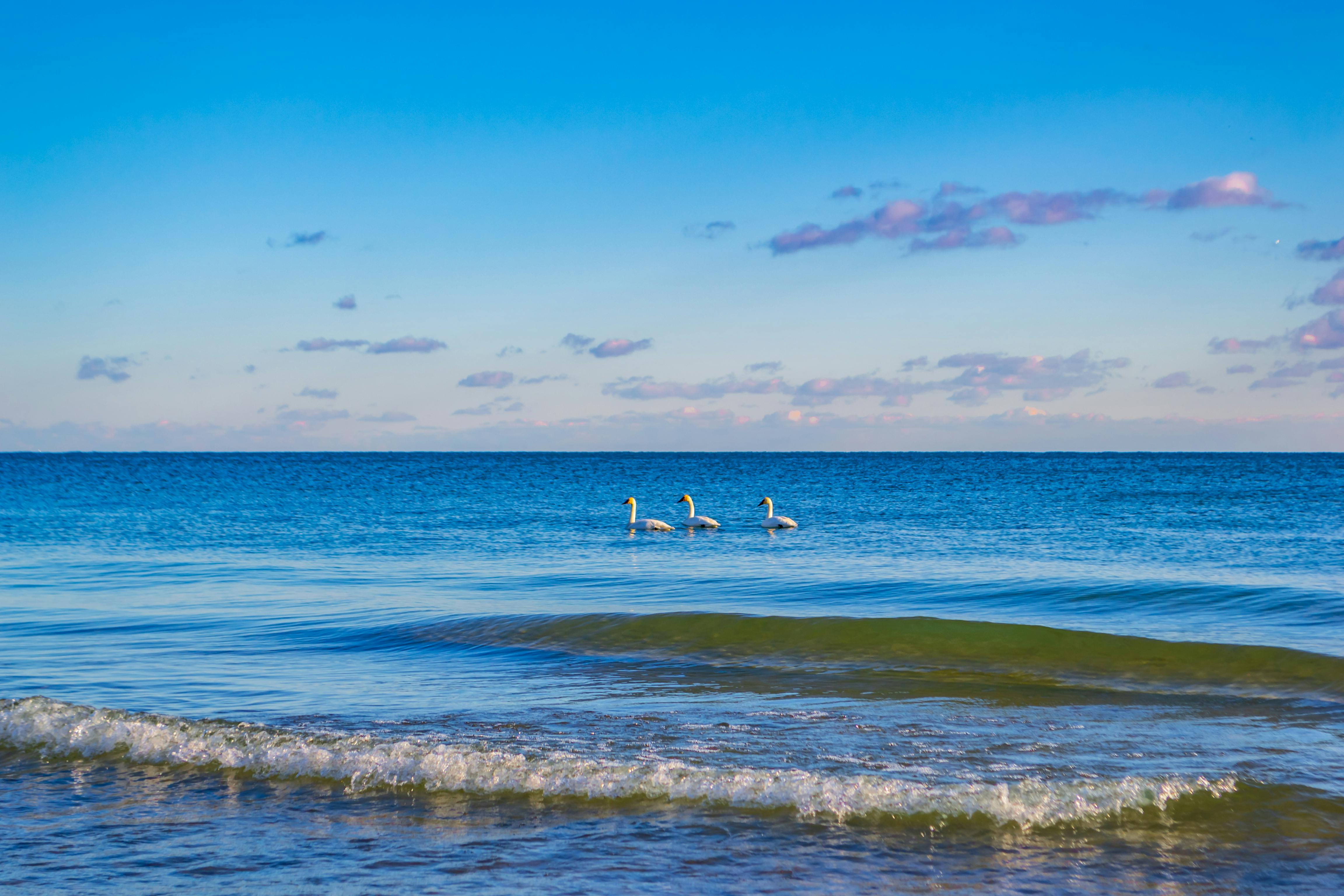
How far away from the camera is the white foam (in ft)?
19.2

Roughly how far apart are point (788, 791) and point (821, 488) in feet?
178

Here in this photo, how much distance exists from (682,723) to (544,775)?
1.79 m

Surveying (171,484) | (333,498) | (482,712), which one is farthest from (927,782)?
(171,484)

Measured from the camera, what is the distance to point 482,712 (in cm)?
840

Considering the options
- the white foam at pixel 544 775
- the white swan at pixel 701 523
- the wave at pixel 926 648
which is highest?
the white swan at pixel 701 523

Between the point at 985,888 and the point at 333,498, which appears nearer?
the point at 985,888

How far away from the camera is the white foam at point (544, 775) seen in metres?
5.86

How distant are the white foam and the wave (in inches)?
167

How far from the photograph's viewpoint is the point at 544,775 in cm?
645

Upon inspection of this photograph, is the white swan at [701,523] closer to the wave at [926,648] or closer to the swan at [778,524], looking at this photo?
the swan at [778,524]

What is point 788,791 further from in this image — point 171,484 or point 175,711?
point 171,484

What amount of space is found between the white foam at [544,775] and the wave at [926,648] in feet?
13.9

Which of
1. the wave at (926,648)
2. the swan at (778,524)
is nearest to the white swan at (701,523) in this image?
the swan at (778,524)

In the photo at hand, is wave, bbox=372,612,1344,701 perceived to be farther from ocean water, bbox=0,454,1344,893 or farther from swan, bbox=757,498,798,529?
swan, bbox=757,498,798,529
